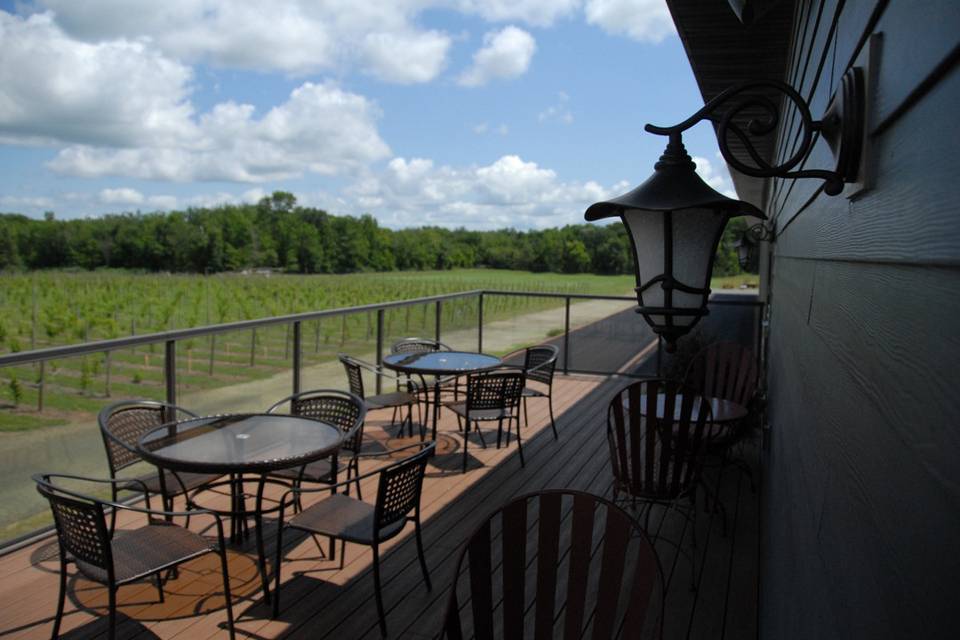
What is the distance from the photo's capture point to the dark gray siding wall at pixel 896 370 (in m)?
0.45

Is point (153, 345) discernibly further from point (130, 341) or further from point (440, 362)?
point (440, 362)

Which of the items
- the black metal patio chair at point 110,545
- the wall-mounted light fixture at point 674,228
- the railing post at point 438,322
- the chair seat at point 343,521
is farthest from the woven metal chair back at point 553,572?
the railing post at point 438,322

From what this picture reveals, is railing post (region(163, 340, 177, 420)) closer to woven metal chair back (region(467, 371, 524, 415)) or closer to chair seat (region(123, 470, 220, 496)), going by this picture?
chair seat (region(123, 470, 220, 496))

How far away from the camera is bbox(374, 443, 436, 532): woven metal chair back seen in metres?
2.81

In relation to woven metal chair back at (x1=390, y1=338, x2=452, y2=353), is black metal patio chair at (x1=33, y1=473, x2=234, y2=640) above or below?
below

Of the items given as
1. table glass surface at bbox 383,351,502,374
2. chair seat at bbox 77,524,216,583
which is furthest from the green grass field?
chair seat at bbox 77,524,216,583

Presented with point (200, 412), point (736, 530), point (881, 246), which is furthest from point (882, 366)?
point (200, 412)

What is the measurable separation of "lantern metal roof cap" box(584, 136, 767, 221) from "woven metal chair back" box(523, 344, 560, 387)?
367cm

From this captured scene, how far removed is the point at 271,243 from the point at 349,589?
39.8 meters

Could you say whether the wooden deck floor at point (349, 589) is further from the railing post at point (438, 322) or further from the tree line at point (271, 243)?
the tree line at point (271, 243)

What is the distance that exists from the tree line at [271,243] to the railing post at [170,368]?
18004 millimetres

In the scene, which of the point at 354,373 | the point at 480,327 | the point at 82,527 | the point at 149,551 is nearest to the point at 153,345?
the point at 354,373

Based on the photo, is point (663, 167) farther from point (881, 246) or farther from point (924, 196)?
point (924, 196)

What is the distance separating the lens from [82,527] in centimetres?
245
